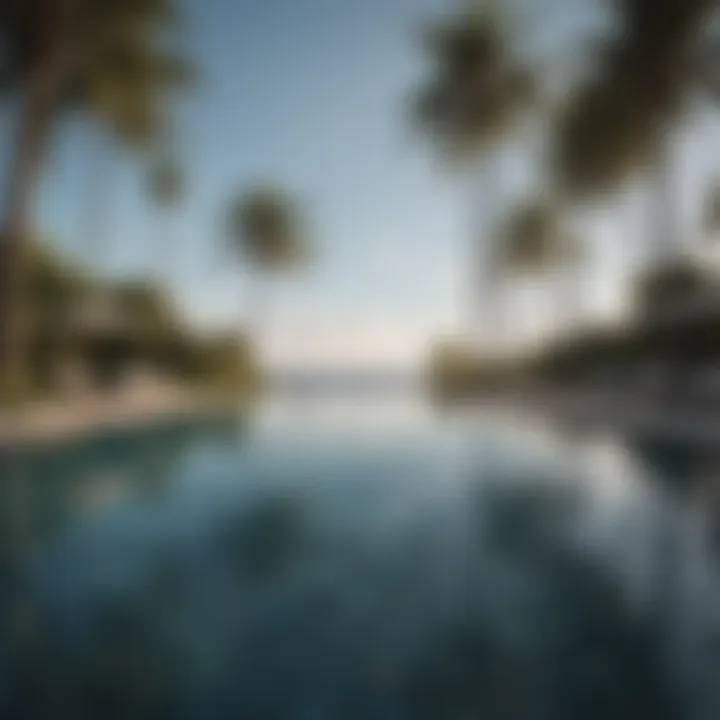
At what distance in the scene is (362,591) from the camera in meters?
4.66

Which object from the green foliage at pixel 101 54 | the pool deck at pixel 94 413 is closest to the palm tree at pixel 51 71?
the green foliage at pixel 101 54

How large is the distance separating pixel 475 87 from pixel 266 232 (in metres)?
8.45

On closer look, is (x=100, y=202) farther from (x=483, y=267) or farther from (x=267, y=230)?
(x=483, y=267)

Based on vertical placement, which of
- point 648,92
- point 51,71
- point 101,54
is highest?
point 101,54

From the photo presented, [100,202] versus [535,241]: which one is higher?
[100,202]

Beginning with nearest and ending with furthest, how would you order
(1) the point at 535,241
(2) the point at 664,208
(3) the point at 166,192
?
(2) the point at 664,208, (3) the point at 166,192, (1) the point at 535,241

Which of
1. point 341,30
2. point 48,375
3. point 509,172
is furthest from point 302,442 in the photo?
point 509,172

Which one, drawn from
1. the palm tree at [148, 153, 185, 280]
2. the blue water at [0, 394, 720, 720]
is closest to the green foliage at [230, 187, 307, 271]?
the palm tree at [148, 153, 185, 280]

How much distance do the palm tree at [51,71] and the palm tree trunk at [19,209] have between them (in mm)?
21

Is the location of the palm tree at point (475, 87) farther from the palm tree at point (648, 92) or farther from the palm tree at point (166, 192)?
the palm tree at point (166, 192)

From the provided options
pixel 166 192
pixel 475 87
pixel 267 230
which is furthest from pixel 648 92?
pixel 267 230

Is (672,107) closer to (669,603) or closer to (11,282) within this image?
(669,603)

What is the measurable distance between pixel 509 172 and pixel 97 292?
14190 mm

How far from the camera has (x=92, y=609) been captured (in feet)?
13.7
